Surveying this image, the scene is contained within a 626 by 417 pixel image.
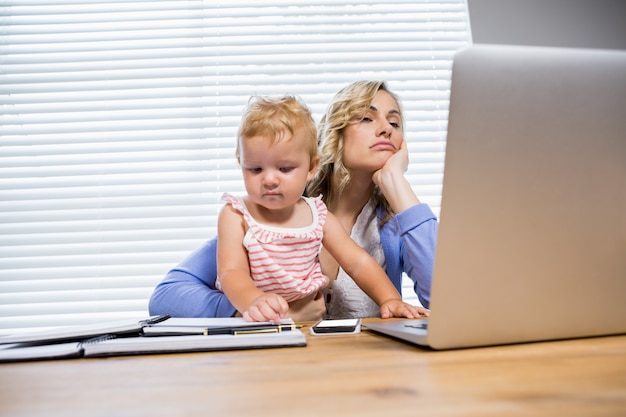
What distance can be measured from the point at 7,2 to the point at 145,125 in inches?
35.6

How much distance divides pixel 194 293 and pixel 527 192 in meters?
1.04

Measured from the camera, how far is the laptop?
59cm

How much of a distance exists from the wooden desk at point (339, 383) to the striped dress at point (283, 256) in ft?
2.34

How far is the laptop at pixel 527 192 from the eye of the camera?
0.59 metres

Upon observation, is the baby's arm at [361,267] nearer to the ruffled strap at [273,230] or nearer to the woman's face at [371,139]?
the ruffled strap at [273,230]

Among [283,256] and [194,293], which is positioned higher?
[283,256]

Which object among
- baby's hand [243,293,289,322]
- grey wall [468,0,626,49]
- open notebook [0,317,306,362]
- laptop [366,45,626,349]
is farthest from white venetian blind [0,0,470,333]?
laptop [366,45,626,349]

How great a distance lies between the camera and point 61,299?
7.94 ft

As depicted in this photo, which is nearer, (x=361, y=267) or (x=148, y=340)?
(x=148, y=340)

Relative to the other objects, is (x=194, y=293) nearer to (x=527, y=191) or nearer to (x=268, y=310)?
(x=268, y=310)

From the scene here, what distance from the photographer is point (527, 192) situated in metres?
0.61

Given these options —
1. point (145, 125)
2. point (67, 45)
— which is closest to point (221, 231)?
point (145, 125)

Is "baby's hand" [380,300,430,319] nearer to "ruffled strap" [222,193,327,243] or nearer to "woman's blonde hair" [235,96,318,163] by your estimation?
"ruffled strap" [222,193,327,243]

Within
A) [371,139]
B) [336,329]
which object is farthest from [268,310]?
[371,139]
